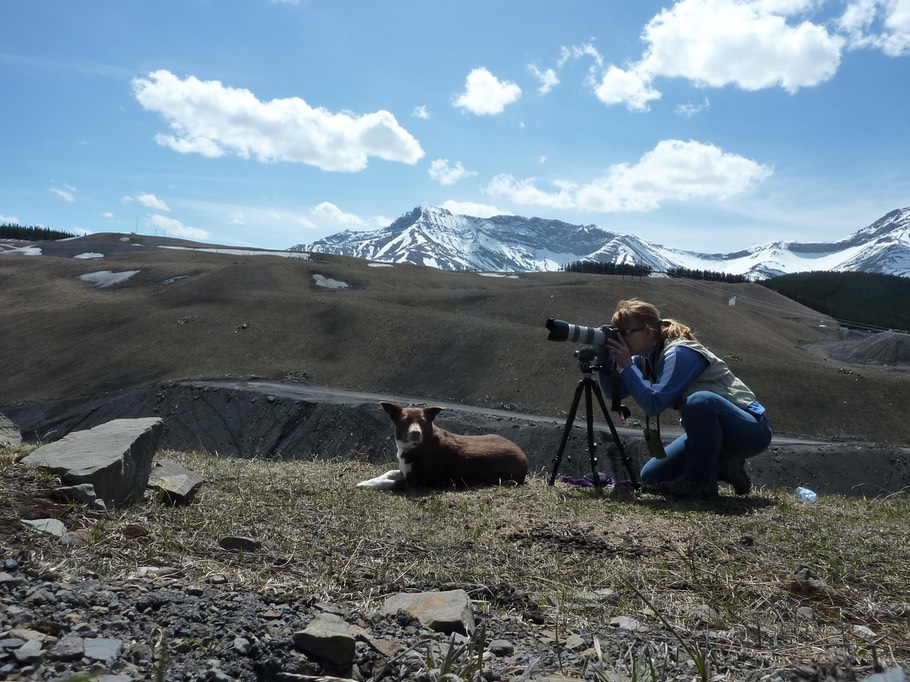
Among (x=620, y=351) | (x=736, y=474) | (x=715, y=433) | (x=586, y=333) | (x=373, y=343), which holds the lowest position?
(x=373, y=343)

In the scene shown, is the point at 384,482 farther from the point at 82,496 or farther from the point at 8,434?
the point at 8,434

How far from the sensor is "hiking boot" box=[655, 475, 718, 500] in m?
7.93

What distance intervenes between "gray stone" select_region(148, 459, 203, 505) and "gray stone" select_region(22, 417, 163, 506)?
142mm

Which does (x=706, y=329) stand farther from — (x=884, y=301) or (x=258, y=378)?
(x=884, y=301)

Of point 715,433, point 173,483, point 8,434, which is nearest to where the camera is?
point 173,483

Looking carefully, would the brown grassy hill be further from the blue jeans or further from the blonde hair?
the blonde hair

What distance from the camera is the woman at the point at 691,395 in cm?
771

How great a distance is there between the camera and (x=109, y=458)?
5.89 metres

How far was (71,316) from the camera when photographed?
5725cm

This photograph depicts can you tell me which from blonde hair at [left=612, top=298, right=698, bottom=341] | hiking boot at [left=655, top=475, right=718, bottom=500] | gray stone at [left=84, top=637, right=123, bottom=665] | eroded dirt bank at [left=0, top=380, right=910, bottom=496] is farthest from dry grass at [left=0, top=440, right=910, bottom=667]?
eroded dirt bank at [left=0, top=380, right=910, bottom=496]

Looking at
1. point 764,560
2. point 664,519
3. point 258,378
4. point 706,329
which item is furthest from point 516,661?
point 706,329

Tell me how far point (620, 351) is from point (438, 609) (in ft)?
16.0

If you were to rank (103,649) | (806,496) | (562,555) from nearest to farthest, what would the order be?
(103,649), (562,555), (806,496)

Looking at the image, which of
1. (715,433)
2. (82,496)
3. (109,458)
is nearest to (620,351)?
(715,433)
